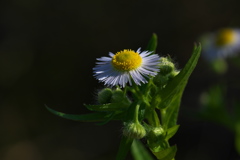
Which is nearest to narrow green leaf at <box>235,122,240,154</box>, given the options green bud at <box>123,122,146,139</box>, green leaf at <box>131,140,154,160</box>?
green leaf at <box>131,140,154,160</box>

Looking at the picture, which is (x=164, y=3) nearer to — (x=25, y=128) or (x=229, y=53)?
(x=229, y=53)

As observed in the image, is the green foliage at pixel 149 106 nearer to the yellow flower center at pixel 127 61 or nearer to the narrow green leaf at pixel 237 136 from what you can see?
the yellow flower center at pixel 127 61

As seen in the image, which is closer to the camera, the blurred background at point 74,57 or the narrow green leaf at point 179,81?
the narrow green leaf at point 179,81

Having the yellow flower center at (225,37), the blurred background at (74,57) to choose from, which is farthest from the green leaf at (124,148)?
the blurred background at (74,57)

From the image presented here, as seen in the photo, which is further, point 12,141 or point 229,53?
point 12,141

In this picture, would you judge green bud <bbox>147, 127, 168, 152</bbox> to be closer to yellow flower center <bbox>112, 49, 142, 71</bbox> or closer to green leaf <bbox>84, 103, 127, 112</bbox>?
green leaf <bbox>84, 103, 127, 112</bbox>

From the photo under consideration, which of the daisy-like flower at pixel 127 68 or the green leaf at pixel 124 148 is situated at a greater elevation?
the daisy-like flower at pixel 127 68

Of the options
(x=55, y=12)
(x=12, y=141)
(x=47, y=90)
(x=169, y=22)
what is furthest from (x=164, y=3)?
(x=12, y=141)
